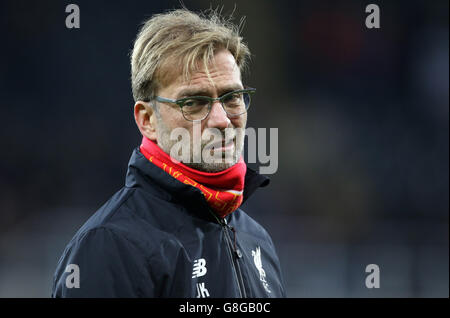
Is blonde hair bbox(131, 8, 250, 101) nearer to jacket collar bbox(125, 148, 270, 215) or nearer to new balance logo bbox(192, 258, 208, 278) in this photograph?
jacket collar bbox(125, 148, 270, 215)

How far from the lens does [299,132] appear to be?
5.88m

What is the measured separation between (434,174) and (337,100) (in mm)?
1315

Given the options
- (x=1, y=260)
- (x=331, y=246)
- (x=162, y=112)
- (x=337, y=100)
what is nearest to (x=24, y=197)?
(x=1, y=260)

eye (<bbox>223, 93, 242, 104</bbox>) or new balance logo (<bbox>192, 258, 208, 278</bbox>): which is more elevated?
eye (<bbox>223, 93, 242, 104</bbox>)

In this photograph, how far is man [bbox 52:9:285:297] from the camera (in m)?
1.38

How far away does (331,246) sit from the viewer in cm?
512

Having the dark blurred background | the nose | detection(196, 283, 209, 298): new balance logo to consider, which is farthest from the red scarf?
the dark blurred background

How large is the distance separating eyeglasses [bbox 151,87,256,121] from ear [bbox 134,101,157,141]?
6cm

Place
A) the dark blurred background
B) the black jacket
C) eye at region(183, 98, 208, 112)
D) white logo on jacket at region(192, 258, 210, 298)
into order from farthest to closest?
the dark blurred background < eye at region(183, 98, 208, 112) < white logo on jacket at region(192, 258, 210, 298) < the black jacket

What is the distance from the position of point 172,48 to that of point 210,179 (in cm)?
39

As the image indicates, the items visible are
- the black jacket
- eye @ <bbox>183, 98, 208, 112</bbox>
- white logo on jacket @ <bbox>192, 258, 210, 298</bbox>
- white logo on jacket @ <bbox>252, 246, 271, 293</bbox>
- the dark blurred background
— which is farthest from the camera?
the dark blurred background

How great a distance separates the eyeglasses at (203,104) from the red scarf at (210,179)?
0.14m
